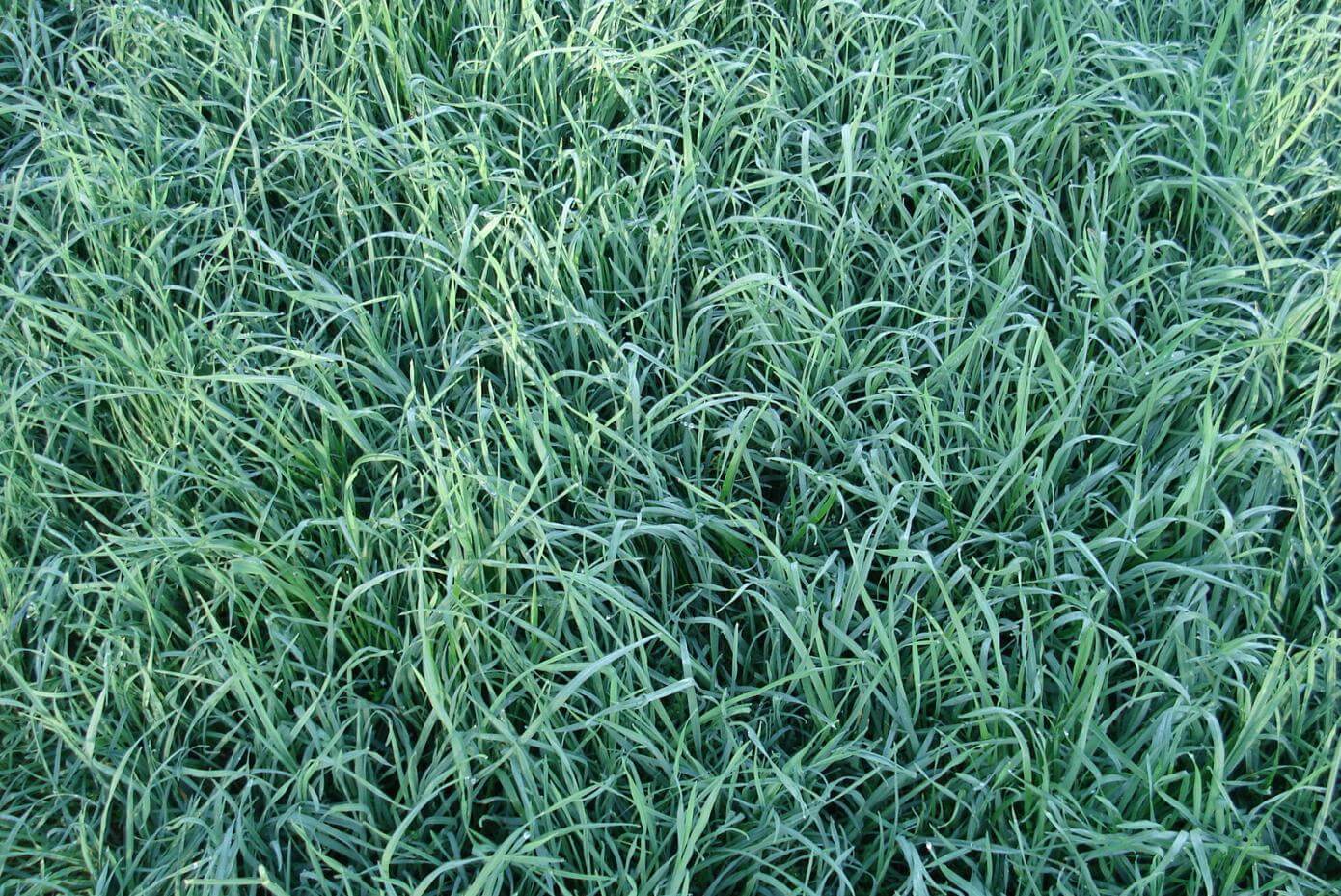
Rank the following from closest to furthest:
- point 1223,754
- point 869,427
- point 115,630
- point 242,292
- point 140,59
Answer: point 1223,754
point 115,630
point 869,427
point 242,292
point 140,59

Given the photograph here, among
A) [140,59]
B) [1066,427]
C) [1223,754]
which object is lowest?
[1223,754]

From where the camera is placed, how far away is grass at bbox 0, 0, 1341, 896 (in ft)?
5.45

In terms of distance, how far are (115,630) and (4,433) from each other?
47cm

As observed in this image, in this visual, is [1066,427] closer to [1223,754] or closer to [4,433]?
[1223,754]

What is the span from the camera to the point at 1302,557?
6.37 feet

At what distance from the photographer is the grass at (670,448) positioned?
5.45 feet

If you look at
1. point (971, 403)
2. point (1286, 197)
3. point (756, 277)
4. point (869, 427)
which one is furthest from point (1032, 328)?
point (1286, 197)

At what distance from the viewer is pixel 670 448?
204cm

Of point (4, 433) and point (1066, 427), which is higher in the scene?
point (1066, 427)

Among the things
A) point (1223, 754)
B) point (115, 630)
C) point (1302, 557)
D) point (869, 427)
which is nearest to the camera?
point (1223, 754)

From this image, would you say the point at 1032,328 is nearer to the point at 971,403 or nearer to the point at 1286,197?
the point at 971,403

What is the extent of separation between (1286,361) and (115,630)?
6.49 ft

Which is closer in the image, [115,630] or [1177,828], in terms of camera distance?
[1177,828]

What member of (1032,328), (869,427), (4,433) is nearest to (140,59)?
(4,433)
